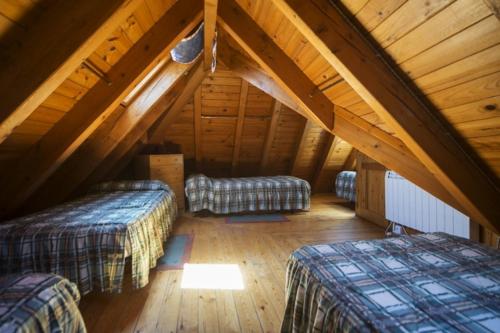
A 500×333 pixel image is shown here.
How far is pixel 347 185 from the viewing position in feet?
17.2

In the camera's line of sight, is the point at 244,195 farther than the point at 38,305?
Yes

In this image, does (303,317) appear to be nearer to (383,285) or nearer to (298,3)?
(383,285)

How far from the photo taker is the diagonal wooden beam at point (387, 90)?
4.70 ft

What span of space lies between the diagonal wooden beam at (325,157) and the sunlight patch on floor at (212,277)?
140 inches

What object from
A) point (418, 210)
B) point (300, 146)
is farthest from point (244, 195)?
point (418, 210)

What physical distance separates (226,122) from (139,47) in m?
3.00

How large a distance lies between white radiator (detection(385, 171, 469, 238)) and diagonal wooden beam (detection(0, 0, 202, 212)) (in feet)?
9.76

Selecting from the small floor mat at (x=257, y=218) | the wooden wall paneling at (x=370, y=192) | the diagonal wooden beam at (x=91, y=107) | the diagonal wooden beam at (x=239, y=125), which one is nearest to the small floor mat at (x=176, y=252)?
the small floor mat at (x=257, y=218)

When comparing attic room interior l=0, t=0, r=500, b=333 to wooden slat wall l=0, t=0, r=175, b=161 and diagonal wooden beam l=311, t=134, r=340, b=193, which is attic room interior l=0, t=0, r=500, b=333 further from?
diagonal wooden beam l=311, t=134, r=340, b=193

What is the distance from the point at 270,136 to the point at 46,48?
4159mm

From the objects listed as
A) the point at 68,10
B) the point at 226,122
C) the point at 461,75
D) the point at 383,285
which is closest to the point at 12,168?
the point at 68,10

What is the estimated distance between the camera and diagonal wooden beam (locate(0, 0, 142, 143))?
1.15 metres

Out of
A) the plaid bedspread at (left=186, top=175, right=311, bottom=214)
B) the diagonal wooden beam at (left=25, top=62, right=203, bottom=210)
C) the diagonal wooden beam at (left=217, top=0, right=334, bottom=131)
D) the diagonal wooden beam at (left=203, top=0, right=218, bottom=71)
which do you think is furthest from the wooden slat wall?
the plaid bedspread at (left=186, top=175, right=311, bottom=214)

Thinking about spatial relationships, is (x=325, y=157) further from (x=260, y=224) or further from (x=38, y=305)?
(x=38, y=305)
